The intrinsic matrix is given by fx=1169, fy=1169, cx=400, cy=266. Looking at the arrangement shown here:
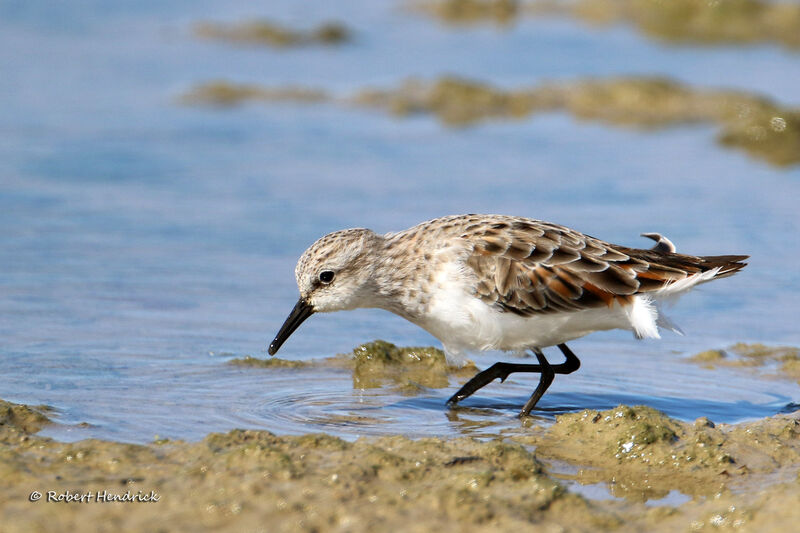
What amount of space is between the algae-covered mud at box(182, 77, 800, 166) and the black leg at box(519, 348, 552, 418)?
8359 mm

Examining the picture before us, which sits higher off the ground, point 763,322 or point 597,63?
point 597,63

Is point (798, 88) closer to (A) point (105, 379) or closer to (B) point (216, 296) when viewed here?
(B) point (216, 296)

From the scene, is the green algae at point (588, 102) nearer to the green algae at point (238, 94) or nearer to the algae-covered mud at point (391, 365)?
the green algae at point (238, 94)

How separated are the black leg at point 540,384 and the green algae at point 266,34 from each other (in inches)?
497

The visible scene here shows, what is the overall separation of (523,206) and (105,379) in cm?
560

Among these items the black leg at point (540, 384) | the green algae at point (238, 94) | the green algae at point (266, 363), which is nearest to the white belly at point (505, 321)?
the black leg at point (540, 384)

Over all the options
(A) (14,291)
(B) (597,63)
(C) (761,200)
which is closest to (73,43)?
(B) (597,63)

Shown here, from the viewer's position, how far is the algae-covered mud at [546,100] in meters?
15.9

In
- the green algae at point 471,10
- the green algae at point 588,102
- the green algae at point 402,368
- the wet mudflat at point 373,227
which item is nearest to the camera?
the wet mudflat at point 373,227

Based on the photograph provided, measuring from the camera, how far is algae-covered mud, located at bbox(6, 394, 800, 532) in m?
5.05

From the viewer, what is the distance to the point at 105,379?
7.63 metres

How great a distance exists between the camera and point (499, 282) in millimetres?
7234

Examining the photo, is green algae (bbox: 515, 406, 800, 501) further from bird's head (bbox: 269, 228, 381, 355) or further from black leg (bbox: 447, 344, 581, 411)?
bird's head (bbox: 269, 228, 381, 355)

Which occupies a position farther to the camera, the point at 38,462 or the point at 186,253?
the point at 186,253
